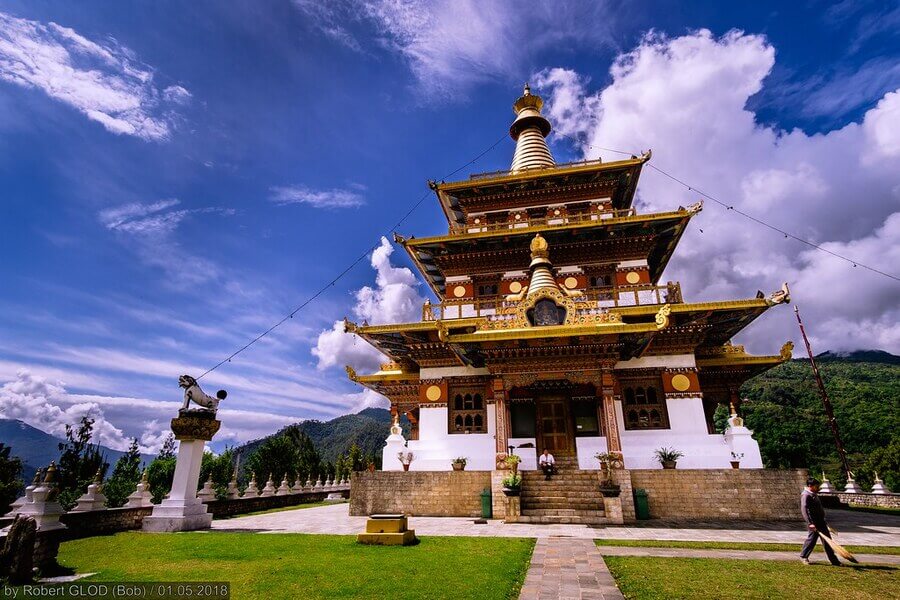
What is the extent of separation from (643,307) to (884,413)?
157 ft

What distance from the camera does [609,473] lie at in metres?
15.2

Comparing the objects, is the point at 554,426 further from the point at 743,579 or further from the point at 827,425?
the point at 827,425

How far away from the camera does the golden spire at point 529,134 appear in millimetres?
26734

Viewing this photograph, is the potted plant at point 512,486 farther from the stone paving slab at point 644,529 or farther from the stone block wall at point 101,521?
the stone block wall at point 101,521

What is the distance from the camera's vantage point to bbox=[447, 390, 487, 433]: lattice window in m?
19.9

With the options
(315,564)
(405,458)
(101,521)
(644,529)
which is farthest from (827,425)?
(101,521)

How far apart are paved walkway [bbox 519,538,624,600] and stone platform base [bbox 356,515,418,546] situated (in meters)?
2.76

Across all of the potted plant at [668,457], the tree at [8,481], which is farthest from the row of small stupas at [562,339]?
the tree at [8,481]

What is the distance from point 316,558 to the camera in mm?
8578

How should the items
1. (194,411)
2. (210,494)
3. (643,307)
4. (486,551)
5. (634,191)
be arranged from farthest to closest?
1. (634,191)
2. (643,307)
3. (210,494)
4. (194,411)
5. (486,551)

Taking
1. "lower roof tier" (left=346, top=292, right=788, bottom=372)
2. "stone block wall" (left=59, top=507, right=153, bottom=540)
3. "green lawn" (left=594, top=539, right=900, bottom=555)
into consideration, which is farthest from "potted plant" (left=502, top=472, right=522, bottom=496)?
"stone block wall" (left=59, top=507, right=153, bottom=540)

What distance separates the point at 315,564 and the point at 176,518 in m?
7.35

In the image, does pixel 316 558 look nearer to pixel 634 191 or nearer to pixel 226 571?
pixel 226 571

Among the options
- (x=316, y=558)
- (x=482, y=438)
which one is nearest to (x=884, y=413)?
(x=482, y=438)
